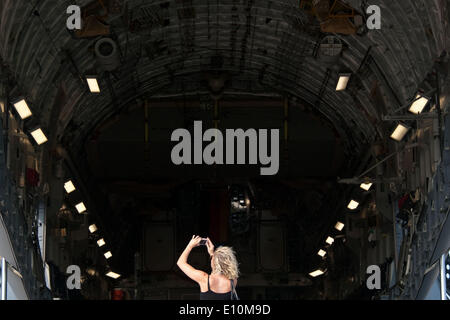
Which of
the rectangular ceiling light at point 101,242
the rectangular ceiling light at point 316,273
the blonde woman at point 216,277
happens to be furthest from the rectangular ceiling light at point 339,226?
the blonde woman at point 216,277

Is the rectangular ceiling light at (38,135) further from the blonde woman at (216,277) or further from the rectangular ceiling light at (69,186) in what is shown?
the blonde woman at (216,277)

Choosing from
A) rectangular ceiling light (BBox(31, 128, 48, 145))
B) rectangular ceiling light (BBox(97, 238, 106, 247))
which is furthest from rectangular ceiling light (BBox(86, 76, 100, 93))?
rectangular ceiling light (BBox(97, 238, 106, 247))

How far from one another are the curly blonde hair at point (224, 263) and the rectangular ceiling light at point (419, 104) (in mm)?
5842

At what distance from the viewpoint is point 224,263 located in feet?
→ 59.1

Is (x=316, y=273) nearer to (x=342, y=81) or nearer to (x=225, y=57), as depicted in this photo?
(x=225, y=57)

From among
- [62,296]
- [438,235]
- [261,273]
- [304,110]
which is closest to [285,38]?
[304,110]

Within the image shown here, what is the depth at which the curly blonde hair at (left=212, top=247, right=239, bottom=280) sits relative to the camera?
58.2 feet

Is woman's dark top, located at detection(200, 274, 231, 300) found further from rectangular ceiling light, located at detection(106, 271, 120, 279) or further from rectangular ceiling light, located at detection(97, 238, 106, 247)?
rectangular ceiling light, located at detection(106, 271, 120, 279)

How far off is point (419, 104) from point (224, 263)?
6.22 meters

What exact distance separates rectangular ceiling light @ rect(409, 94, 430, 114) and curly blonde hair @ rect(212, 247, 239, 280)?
5842mm

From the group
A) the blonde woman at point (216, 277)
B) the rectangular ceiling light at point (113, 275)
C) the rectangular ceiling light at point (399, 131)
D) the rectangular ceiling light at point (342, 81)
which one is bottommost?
the blonde woman at point (216, 277)

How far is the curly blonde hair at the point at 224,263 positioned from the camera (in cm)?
1775

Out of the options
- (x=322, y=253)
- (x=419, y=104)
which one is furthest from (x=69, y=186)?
(x=322, y=253)

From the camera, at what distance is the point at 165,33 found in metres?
29.7
